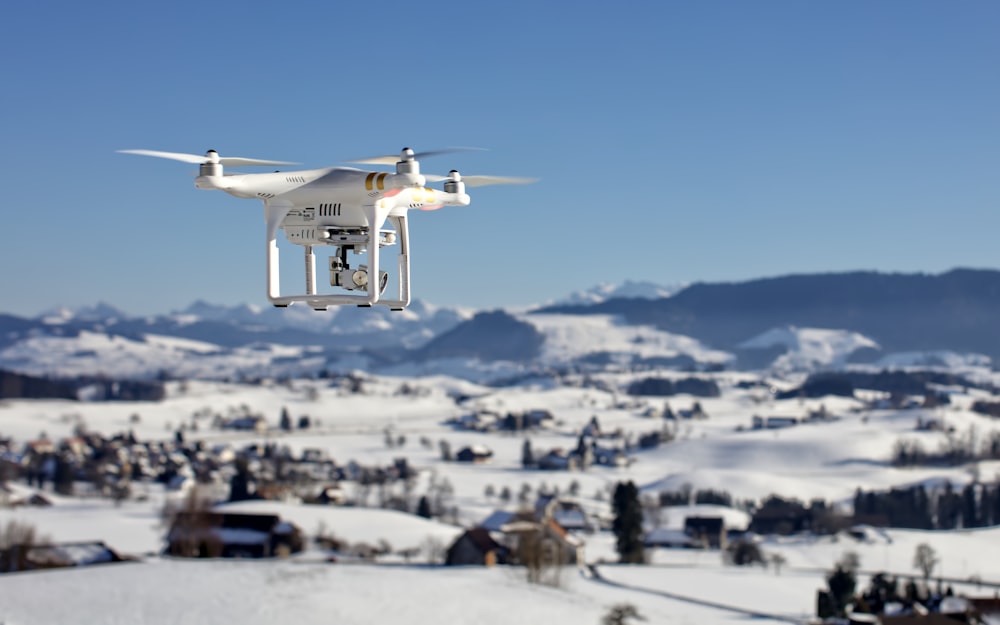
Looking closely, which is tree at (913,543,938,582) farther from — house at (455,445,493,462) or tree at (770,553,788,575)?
house at (455,445,493,462)

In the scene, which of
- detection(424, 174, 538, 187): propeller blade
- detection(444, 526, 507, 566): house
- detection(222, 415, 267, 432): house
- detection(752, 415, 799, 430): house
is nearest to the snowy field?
detection(752, 415, 799, 430): house

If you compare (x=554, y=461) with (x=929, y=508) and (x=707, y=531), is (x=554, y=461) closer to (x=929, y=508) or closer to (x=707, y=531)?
(x=929, y=508)

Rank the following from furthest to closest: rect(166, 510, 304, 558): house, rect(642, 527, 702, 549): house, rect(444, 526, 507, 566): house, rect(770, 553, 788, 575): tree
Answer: rect(642, 527, 702, 549): house, rect(770, 553, 788, 575): tree, rect(166, 510, 304, 558): house, rect(444, 526, 507, 566): house

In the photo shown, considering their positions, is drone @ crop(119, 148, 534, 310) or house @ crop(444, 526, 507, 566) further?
house @ crop(444, 526, 507, 566)

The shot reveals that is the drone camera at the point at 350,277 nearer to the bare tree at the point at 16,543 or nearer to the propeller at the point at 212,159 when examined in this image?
the propeller at the point at 212,159

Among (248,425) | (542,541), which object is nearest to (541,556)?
(542,541)

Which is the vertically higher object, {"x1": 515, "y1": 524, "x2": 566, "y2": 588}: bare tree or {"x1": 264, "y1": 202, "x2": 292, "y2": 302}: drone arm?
{"x1": 264, "y1": 202, "x2": 292, "y2": 302}: drone arm

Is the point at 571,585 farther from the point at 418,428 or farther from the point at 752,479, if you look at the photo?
the point at 418,428
